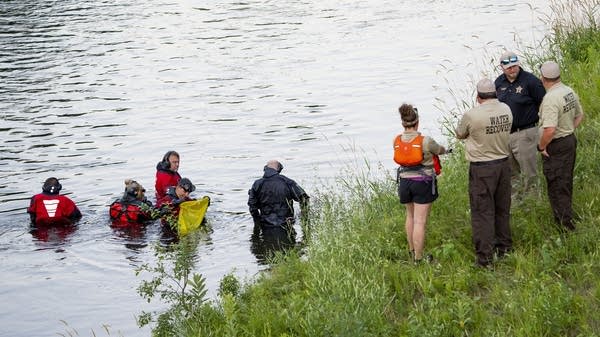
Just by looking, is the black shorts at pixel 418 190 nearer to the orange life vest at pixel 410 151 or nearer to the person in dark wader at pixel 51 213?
the orange life vest at pixel 410 151

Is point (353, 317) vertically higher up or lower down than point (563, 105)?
lower down

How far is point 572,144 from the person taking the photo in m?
10.8

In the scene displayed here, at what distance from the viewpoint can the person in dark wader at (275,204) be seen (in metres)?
16.9

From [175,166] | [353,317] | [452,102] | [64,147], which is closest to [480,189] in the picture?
[353,317]

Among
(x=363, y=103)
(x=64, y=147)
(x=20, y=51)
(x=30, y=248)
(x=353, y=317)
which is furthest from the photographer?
(x=20, y=51)

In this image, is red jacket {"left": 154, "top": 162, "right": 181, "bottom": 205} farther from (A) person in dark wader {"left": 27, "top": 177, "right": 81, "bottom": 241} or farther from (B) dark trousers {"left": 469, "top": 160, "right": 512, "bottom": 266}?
(B) dark trousers {"left": 469, "top": 160, "right": 512, "bottom": 266}

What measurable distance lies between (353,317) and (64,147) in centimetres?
1727

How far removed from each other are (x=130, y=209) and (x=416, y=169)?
832 cm

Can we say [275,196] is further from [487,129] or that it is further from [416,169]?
[487,129]

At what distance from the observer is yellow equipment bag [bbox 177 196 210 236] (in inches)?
671

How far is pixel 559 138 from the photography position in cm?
1073

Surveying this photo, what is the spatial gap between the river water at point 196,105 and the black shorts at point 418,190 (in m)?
4.00

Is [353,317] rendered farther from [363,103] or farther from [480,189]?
[363,103]

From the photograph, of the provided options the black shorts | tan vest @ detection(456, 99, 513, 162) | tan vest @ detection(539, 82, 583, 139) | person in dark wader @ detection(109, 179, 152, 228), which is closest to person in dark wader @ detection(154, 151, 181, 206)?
person in dark wader @ detection(109, 179, 152, 228)
